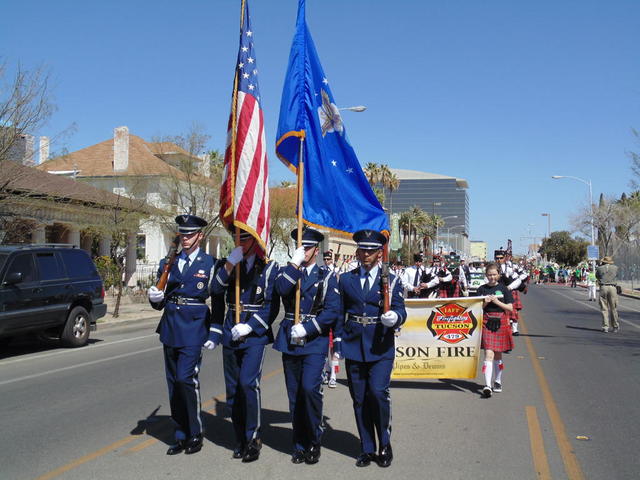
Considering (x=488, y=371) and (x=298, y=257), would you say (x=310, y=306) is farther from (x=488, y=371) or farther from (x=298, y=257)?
(x=488, y=371)

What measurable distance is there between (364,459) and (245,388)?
1.15 m

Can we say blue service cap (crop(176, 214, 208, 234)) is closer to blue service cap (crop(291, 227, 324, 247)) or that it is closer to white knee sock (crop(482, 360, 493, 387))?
blue service cap (crop(291, 227, 324, 247))

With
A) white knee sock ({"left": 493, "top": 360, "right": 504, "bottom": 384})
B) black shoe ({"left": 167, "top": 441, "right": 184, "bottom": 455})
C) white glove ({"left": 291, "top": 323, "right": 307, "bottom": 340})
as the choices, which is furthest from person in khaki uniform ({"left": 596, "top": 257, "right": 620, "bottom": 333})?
black shoe ({"left": 167, "top": 441, "right": 184, "bottom": 455})

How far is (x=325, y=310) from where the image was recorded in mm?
5480

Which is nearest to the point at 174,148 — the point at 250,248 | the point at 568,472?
the point at 250,248

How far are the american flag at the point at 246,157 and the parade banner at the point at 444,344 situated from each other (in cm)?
365

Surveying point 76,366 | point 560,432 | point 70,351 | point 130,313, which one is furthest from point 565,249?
point 560,432

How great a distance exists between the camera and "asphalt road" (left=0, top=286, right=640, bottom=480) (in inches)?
208

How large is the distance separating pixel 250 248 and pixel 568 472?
330 centimetres

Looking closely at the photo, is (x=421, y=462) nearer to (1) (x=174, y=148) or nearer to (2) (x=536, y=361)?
(2) (x=536, y=361)

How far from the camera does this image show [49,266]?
42.0 feet

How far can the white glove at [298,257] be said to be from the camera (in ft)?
17.3

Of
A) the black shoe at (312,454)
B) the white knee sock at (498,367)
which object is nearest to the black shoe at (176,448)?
the black shoe at (312,454)

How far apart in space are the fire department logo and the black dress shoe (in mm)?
3846
